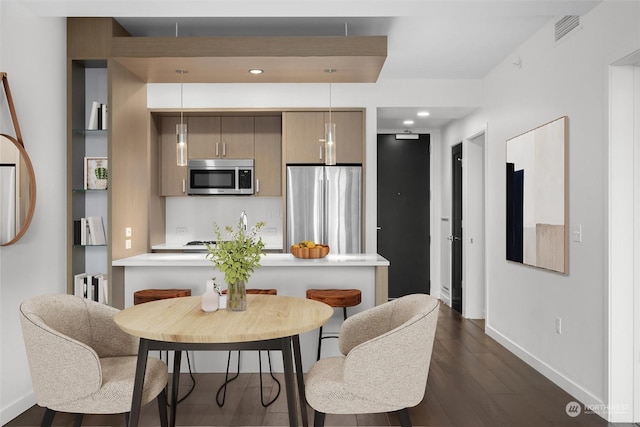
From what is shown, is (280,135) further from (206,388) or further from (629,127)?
(629,127)

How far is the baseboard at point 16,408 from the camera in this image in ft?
9.39

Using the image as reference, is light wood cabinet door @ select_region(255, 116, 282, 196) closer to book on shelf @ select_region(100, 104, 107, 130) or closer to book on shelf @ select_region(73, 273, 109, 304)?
book on shelf @ select_region(100, 104, 107, 130)

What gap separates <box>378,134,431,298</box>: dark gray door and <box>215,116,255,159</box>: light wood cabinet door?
6.97ft

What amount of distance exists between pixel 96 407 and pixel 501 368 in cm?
304

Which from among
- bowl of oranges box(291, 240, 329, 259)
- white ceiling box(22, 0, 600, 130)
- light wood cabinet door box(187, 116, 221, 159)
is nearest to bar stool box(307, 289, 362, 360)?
bowl of oranges box(291, 240, 329, 259)

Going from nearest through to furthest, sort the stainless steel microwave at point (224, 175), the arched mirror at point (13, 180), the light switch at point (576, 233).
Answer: the arched mirror at point (13, 180)
the light switch at point (576, 233)
the stainless steel microwave at point (224, 175)

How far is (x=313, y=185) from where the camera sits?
5.24m

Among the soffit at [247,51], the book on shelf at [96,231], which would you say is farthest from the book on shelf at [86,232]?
the soffit at [247,51]

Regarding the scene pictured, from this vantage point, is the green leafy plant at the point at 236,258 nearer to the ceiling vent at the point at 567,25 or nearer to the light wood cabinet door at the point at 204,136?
the ceiling vent at the point at 567,25

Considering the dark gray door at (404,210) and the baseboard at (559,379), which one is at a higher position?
the dark gray door at (404,210)

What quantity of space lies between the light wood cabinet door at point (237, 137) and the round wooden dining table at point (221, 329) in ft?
10.7

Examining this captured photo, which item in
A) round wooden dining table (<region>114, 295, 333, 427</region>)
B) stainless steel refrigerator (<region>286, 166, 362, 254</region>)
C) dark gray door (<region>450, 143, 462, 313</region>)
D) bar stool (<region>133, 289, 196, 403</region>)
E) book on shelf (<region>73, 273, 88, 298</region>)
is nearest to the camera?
round wooden dining table (<region>114, 295, 333, 427</region>)

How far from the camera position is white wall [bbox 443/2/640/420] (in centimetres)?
300

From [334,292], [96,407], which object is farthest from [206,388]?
[96,407]
